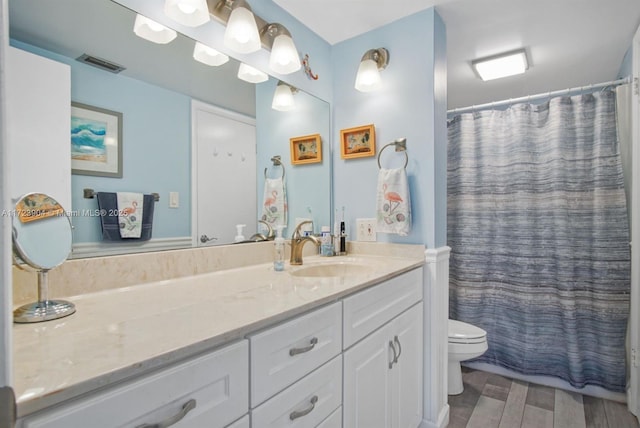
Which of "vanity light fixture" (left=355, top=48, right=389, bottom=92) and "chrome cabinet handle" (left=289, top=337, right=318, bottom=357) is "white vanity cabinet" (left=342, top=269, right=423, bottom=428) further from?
"vanity light fixture" (left=355, top=48, right=389, bottom=92)

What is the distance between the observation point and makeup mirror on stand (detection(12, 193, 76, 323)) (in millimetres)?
700

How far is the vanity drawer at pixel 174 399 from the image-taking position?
18.2 inches

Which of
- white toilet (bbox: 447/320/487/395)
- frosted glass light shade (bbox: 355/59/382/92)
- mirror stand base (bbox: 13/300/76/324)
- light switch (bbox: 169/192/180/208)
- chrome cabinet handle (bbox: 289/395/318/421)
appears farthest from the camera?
white toilet (bbox: 447/320/487/395)

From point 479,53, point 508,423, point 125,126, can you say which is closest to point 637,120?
point 479,53

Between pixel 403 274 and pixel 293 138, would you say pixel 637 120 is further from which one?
pixel 293 138

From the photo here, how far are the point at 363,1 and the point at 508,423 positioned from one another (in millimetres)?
2378

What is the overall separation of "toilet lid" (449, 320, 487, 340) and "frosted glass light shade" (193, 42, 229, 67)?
1.96 metres

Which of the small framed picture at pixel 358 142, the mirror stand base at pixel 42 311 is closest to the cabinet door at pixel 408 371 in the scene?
the small framed picture at pixel 358 142

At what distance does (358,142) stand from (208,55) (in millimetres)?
918

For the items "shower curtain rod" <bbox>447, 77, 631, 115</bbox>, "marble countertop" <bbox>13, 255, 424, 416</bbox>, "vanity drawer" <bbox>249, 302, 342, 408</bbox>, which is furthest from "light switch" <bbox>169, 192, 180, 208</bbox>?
"shower curtain rod" <bbox>447, 77, 631, 115</bbox>

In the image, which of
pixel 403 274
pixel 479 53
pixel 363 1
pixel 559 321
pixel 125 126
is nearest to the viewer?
pixel 125 126

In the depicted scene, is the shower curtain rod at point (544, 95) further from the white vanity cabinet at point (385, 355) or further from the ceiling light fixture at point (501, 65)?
the white vanity cabinet at point (385, 355)

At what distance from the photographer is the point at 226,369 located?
2.17 feet

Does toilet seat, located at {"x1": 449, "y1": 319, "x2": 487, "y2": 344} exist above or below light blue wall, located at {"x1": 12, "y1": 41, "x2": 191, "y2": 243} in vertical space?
below
